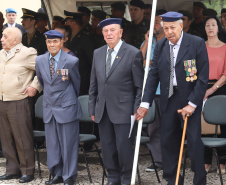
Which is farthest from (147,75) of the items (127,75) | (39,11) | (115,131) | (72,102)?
(39,11)

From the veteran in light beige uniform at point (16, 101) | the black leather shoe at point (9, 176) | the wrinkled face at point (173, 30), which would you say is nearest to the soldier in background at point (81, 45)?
the veteran in light beige uniform at point (16, 101)

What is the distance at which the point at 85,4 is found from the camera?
328 inches

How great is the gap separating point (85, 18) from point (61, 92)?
7.07 ft

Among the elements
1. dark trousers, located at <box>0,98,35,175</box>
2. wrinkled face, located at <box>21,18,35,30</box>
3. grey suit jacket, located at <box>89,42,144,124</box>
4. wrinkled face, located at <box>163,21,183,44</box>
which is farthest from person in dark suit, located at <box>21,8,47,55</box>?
wrinkled face, located at <box>163,21,183,44</box>

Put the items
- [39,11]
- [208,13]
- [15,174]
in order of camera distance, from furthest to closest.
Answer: [39,11], [208,13], [15,174]

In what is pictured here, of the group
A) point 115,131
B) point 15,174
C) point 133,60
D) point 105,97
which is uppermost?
point 133,60

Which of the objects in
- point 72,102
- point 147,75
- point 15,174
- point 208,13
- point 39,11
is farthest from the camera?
point 39,11

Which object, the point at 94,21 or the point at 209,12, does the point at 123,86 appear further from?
the point at 94,21

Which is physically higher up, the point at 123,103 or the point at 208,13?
the point at 208,13

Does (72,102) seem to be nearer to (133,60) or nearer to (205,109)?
(133,60)

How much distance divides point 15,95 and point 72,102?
2.51 feet

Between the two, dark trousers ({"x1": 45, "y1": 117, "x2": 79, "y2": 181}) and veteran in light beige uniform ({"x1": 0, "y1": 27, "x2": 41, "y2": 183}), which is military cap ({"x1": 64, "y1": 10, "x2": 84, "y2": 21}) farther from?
dark trousers ({"x1": 45, "y1": 117, "x2": 79, "y2": 181})

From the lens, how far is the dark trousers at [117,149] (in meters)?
5.79

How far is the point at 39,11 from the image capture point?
8609 mm
